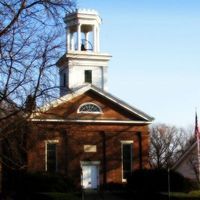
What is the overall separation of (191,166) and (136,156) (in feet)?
64.9

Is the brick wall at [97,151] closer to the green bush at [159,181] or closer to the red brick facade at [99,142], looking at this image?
the red brick facade at [99,142]

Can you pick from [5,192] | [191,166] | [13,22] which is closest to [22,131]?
[13,22]

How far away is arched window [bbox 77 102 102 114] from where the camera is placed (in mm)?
43688

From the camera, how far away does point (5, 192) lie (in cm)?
3559

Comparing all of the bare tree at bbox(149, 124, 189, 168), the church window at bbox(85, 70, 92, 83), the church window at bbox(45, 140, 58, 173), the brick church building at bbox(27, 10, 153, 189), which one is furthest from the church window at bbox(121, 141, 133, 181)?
the bare tree at bbox(149, 124, 189, 168)

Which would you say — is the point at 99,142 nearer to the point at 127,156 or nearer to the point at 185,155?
the point at 127,156

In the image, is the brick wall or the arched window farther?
the arched window

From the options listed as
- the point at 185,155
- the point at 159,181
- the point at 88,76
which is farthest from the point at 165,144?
the point at 159,181

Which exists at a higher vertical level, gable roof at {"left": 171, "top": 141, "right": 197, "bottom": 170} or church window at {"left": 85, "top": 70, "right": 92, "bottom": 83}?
church window at {"left": 85, "top": 70, "right": 92, "bottom": 83}

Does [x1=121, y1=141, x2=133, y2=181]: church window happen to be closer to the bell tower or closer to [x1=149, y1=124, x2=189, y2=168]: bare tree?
the bell tower

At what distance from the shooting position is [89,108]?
43.9 meters

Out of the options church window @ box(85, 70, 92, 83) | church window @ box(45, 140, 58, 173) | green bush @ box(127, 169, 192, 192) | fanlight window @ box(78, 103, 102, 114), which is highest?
church window @ box(85, 70, 92, 83)

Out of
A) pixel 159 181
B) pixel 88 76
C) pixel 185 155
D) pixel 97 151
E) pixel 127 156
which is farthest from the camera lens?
pixel 185 155

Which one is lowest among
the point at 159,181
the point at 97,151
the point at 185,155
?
the point at 159,181
